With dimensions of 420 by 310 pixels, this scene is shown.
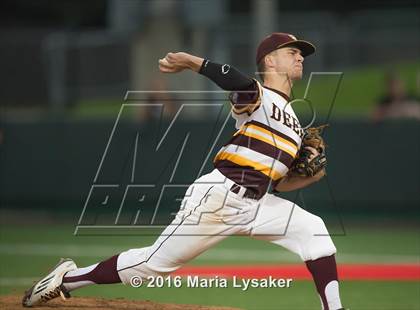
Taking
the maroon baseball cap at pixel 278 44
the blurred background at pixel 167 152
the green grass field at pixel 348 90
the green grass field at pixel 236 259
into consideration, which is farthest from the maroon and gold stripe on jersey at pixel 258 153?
the green grass field at pixel 348 90

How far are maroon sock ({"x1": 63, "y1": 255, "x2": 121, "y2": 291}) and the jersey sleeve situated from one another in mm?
1497

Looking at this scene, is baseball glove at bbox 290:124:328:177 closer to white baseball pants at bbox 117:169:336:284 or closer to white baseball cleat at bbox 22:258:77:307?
white baseball pants at bbox 117:169:336:284

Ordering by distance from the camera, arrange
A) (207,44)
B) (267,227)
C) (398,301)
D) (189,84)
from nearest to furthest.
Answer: (267,227) → (398,301) → (189,84) → (207,44)

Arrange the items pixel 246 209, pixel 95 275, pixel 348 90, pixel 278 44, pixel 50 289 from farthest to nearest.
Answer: pixel 348 90
pixel 50 289
pixel 95 275
pixel 278 44
pixel 246 209

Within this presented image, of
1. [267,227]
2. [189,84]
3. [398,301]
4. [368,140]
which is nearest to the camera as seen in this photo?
[267,227]

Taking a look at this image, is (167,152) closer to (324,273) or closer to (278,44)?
(278,44)

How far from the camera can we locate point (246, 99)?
644 cm

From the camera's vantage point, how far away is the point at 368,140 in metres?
14.7

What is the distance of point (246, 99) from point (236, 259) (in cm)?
546

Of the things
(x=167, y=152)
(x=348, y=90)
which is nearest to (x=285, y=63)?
(x=167, y=152)

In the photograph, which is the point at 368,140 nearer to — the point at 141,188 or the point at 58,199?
the point at 141,188

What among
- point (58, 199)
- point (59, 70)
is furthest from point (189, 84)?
point (59, 70)

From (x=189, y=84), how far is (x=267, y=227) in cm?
949

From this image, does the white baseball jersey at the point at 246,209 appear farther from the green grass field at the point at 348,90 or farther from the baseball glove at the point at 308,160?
the green grass field at the point at 348,90
